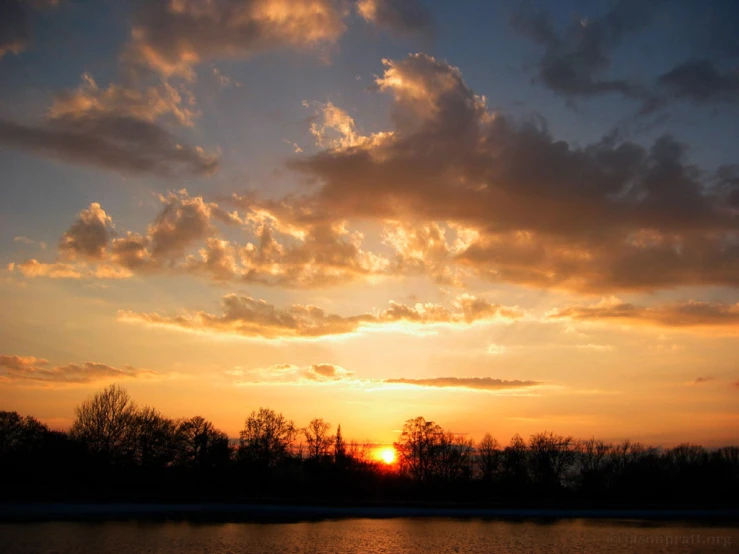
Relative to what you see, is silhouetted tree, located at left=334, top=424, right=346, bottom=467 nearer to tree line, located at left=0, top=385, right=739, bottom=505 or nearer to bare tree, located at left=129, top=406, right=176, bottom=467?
tree line, located at left=0, top=385, right=739, bottom=505

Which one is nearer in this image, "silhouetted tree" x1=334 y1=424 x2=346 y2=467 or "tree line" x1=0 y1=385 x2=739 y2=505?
"tree line" x1=0 y1=385 x2=739 y2=505

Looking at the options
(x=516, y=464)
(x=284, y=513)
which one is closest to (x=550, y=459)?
(x=516, y=464)

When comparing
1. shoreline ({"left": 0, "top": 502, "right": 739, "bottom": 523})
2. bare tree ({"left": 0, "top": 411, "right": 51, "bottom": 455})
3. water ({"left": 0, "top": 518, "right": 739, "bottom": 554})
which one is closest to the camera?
water ({"left": 0, "top": 518, "right": 739, "bottom": 554})

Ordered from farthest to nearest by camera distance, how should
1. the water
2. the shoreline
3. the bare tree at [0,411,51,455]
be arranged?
the bare tree at [0,411,51,455]
the shoreline
the water

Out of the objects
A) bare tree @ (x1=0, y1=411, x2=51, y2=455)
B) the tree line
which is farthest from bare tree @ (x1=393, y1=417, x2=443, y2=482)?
bare tree @ (x1=0, y1=411, x2=51, y2=455)

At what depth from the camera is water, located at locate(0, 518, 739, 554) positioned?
115ft

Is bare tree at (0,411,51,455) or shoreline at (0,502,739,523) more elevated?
bare tree at (0,411,51,455)

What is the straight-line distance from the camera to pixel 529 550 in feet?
130

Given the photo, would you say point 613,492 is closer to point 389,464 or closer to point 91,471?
point 389,464

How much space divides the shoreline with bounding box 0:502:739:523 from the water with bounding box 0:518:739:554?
504 centimetres

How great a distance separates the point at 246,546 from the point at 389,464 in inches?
3008

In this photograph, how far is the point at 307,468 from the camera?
9519 centimetres

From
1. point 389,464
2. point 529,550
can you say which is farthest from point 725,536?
point 389,464

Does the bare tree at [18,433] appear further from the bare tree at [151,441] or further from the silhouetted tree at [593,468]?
the silhouetted tree at [593,468]
